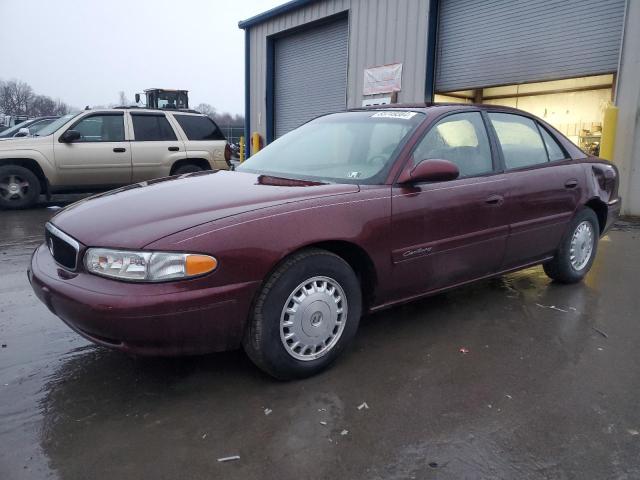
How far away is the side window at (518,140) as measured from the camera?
3.73 m

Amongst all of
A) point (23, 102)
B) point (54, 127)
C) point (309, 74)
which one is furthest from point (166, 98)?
point (23, 102)

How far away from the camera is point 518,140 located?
390 centimetres

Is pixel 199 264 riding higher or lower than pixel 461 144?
lower

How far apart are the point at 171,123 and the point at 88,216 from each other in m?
7.16

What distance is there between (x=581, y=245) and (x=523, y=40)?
6205 mm

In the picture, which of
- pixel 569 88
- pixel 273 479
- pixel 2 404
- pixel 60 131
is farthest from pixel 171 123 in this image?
pixel 569 88

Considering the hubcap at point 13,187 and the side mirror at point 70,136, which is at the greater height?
the side mirror at point 70,136

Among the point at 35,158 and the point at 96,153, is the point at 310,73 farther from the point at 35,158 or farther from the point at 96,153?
the point at 35,158

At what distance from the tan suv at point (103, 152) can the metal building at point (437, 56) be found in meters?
4.28

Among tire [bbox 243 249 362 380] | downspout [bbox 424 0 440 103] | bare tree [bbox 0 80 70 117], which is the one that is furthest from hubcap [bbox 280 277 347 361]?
bare tree [bbox 0 80 70 117]

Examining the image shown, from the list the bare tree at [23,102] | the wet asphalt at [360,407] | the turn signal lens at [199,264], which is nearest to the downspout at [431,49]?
the wet asphalt at [360,407]

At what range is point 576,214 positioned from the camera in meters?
4.22

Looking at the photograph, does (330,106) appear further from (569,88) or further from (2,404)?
(2,404)

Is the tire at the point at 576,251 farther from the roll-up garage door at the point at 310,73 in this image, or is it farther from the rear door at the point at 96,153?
the roll-up garage door at the point at 310,73
